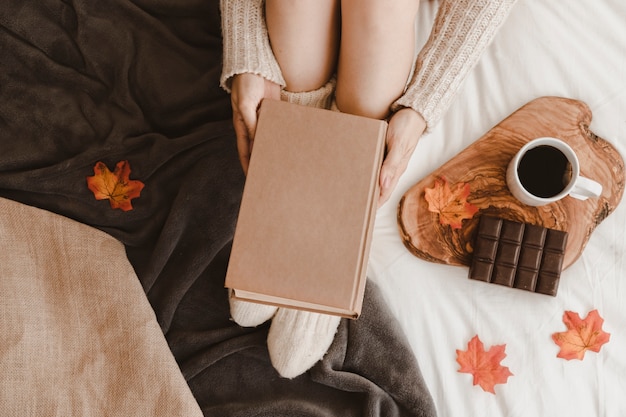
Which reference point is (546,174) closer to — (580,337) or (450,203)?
(450,203)

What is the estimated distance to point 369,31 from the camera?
2.31ft

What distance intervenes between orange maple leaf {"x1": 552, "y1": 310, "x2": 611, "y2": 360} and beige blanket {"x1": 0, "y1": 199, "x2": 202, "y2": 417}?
593mm

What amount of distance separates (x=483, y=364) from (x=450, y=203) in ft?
0.89

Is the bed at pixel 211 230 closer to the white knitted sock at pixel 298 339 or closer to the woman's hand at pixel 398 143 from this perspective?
the white knitted sock at pixel 298 339

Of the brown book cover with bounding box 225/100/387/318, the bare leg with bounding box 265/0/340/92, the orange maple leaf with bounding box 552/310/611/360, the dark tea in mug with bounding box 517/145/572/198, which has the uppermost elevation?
the bare leg with bounding box 265/0/340/92

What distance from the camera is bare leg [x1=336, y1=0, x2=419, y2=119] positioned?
2.30 ft

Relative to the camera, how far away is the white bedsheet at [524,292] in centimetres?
89

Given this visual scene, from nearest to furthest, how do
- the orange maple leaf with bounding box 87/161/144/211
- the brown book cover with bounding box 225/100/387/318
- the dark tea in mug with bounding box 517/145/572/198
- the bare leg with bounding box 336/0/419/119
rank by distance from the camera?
1. the brown book cover with bounding box 225/100/387/318
2. the bare leg with bounding box 336/0/419/119
3. the dark tea in mug with bounding box 517/145/572/198
4. the orange maple leaf with bounding box 87/161/144/211

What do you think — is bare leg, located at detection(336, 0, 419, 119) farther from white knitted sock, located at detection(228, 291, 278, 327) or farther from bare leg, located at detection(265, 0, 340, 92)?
white knitted sock, located at detection(228, 291, 278, 327)

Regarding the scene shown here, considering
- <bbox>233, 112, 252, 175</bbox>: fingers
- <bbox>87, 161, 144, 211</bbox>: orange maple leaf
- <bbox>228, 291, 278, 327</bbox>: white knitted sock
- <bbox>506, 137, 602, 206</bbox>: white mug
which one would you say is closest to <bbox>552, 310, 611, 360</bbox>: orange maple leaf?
<bbox>506, 137, 602, 206</bbox>: white mug

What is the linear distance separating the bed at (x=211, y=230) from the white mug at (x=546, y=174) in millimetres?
123

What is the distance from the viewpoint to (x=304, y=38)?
754 mm

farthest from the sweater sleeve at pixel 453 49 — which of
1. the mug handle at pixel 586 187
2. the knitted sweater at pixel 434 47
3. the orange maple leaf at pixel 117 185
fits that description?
the orange maple leaf at pixel 117 185

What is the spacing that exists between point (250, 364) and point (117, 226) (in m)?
0.34
